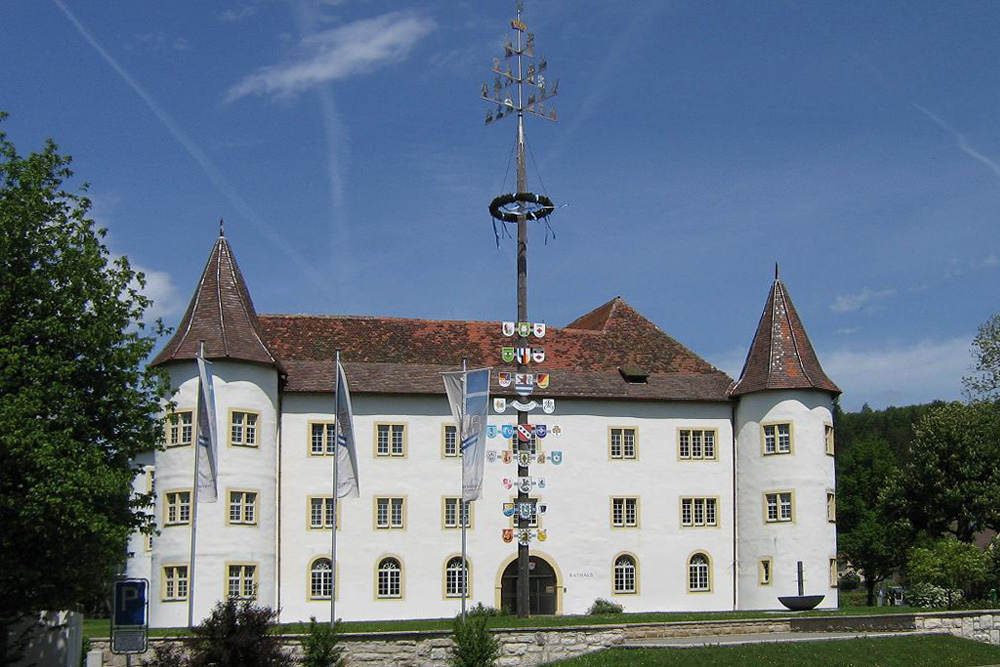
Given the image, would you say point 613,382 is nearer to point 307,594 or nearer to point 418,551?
point 418,551

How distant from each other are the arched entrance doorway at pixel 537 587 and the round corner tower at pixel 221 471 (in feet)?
28.4

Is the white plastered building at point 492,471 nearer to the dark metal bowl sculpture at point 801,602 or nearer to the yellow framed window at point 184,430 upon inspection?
the yellow framed window at point 184,430

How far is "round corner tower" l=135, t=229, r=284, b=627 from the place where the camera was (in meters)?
41.8

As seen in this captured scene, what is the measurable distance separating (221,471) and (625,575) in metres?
15.4

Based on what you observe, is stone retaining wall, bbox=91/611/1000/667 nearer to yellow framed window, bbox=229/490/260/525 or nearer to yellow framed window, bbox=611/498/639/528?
yellow framed window, bbox=229/490/260/525

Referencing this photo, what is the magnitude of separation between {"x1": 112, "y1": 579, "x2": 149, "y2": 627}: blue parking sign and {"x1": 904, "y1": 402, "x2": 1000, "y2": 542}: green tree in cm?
4094

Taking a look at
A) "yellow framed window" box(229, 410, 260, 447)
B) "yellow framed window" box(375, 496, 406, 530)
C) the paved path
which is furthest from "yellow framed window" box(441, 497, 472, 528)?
the paved path

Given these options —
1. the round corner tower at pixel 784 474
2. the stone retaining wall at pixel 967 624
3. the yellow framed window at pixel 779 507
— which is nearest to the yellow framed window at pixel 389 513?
the round corner tower at pixel 784 474

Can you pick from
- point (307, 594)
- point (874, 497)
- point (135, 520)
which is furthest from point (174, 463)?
point (874, 497)

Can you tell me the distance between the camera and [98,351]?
26.7 metres

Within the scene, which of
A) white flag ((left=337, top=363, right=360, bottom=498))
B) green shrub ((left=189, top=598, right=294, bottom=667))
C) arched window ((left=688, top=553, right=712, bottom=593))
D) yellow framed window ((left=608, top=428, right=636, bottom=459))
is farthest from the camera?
yellow framed window ((left=608, top=428, right=636, bottom=459))

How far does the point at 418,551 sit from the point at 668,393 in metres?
11.1

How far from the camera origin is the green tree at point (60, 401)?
24.6 meters

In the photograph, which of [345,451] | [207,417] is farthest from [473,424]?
[207,417]
